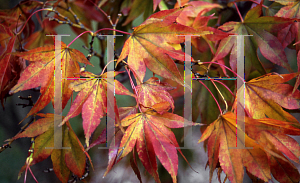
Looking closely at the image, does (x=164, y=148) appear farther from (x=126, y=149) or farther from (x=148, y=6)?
(x=148, y=6)

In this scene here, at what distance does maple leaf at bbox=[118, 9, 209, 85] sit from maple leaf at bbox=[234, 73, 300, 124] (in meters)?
0.15

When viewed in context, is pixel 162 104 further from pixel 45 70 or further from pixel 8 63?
pixel 8 63

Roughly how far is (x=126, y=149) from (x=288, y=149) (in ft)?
0.90

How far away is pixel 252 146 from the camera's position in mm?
289

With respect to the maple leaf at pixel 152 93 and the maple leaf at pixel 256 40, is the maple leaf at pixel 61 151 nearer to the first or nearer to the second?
the maple leaf at pixel 152 93

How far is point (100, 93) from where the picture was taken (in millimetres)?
276

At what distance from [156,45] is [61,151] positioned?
29 cm

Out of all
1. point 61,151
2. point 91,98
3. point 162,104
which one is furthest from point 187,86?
point 61,151

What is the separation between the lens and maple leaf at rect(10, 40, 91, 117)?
29 cm

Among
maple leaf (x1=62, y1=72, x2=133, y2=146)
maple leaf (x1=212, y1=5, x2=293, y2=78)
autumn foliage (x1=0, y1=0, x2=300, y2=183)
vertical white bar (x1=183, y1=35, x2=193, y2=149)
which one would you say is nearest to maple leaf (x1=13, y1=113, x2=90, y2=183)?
autumn foliage (x1=0, y1=0, x2=300, y2=183)

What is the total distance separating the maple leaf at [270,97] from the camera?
30 centimetres

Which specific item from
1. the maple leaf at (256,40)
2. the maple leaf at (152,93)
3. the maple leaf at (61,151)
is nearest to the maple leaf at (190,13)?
the maple leaf at (256,40)

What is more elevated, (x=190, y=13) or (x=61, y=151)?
(x=190, y=13)

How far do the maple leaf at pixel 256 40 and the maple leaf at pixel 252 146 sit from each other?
0.38ft
